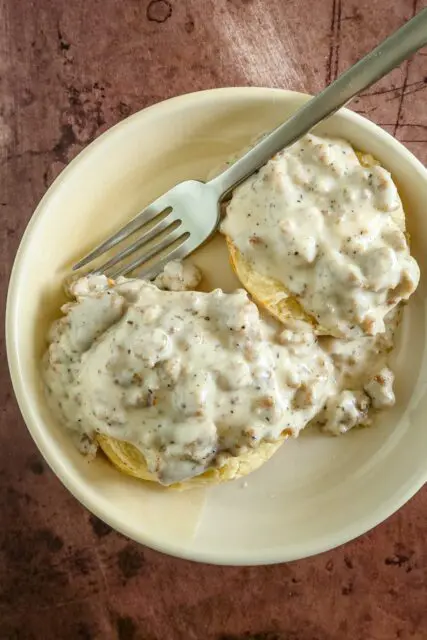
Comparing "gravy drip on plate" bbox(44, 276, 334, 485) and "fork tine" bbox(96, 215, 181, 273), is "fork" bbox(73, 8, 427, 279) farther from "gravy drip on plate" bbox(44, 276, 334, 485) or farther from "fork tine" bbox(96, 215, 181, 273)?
"gravy drip on plate" bbox(44, 276, 334, 485)

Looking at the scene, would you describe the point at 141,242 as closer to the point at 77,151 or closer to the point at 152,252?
the point at 152,252

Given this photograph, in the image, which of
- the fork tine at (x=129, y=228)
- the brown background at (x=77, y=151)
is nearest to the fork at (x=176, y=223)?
the fork tine at (x=129, y=228)

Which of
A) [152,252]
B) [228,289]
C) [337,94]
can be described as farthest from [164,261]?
[337,94]

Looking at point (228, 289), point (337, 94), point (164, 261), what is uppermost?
point (337, 94)

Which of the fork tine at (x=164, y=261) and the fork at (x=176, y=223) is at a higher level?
the fork at (x=176, y=223)

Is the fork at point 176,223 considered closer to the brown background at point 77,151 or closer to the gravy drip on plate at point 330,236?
the gravy drip on plate at point 330,236
